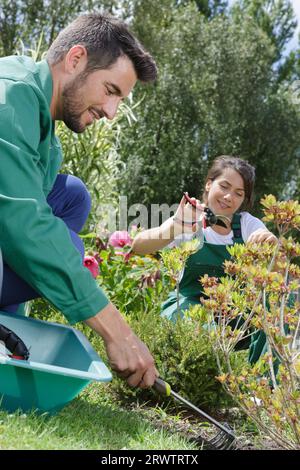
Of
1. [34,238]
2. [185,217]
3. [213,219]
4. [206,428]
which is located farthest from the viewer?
[213,219]

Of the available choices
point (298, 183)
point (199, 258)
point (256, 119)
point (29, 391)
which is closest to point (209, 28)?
point (256, 119)

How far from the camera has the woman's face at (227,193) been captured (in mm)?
3404

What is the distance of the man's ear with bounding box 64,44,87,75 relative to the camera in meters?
2.28

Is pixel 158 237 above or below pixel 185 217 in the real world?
below

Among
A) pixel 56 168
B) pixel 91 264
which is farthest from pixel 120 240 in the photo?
pixel 56 168

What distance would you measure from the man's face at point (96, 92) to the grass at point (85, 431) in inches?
40.5

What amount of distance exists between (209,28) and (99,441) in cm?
1922

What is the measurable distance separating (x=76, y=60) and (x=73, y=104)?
154 millimetres

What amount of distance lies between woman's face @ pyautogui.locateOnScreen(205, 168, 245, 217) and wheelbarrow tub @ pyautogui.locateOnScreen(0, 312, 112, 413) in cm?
148

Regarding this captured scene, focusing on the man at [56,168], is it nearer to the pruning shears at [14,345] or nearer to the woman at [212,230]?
the pruning shears at [14,345]

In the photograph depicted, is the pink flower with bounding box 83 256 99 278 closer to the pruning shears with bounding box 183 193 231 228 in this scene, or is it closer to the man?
the pruning shears with bounding box 183 193 231 228

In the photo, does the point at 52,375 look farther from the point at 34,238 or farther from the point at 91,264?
the point at 91,264

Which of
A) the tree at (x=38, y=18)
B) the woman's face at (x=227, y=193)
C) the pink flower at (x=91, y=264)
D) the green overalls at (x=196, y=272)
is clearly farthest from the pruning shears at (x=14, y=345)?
the tree at (x=38, y=18)

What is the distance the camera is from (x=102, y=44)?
229cm
